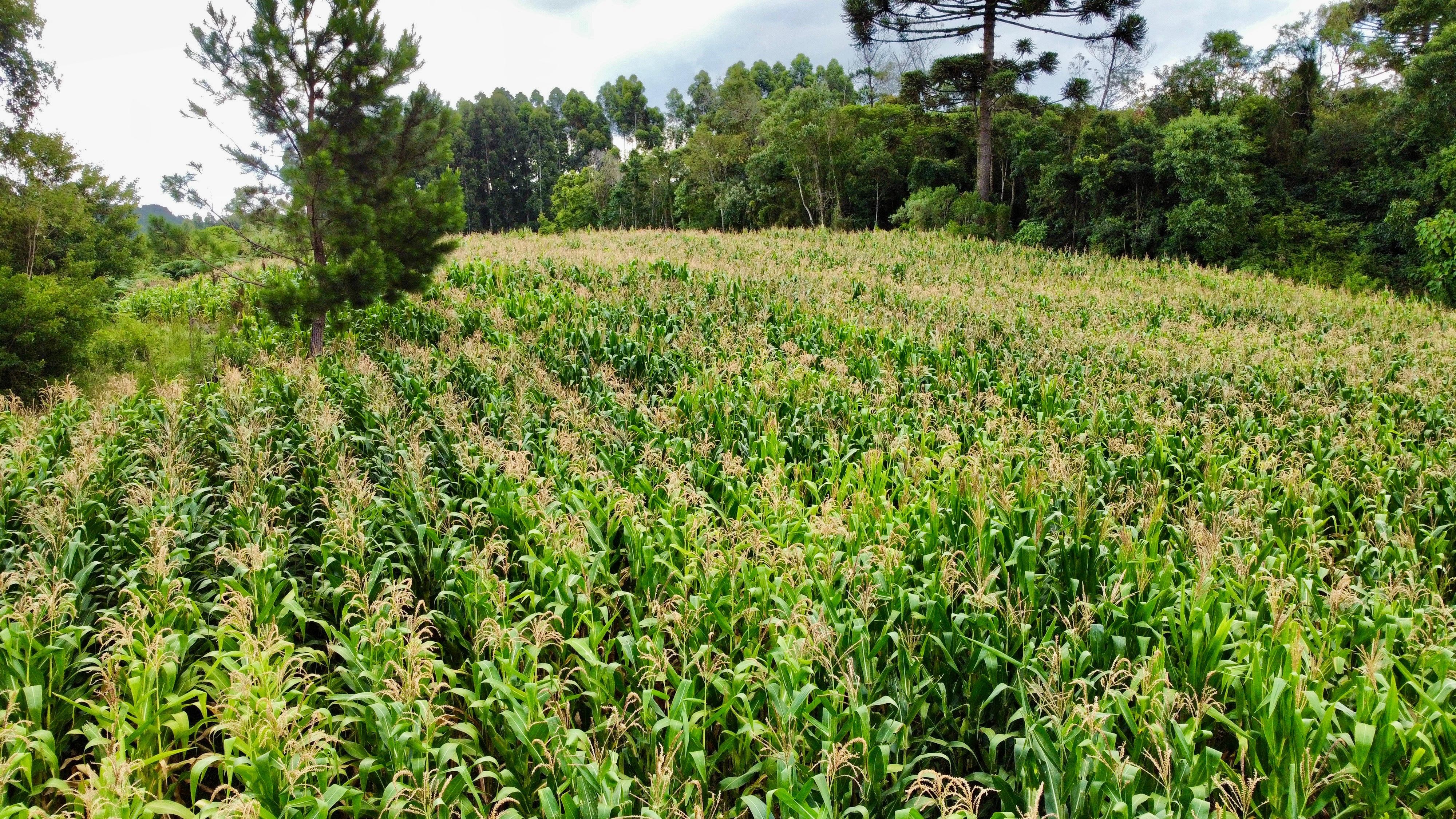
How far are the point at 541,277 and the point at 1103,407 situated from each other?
966 cm

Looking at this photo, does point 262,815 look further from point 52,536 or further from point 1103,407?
point 1103,407

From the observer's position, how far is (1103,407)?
22.6 ft

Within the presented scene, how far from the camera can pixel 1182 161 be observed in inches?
835

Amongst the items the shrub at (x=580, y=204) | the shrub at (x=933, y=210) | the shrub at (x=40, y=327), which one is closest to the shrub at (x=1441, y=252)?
the shrub at (x=933, y=210)

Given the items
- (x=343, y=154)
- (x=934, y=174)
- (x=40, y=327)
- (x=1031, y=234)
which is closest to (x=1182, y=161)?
(x=1031, y=234)

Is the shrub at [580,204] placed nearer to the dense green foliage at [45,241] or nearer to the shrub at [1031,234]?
the shrub at [1031,234]

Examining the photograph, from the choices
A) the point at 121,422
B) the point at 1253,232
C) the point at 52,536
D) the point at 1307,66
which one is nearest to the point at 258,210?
the point at 121,422

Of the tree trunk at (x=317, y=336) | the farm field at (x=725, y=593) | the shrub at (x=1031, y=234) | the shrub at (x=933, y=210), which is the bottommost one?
the farm field at (x=725, y=593)

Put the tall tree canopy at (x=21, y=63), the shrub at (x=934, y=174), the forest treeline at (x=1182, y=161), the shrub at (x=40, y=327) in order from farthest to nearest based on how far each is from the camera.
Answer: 1. the shrub at (x=934, y=174)
2. the forest treeline at (x=1182, y=161)
3. the tall tree canopy at (x=21, y=63)
4. the shrub at (x=40, y=327)

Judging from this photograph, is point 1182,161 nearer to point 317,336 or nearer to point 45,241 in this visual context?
point 317,336

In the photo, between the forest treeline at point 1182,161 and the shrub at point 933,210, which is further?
the shrub at point 933,210

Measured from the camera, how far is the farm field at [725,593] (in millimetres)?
2330

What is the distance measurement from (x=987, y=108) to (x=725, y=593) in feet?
85.5

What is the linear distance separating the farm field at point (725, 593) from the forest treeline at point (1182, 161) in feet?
56.8
